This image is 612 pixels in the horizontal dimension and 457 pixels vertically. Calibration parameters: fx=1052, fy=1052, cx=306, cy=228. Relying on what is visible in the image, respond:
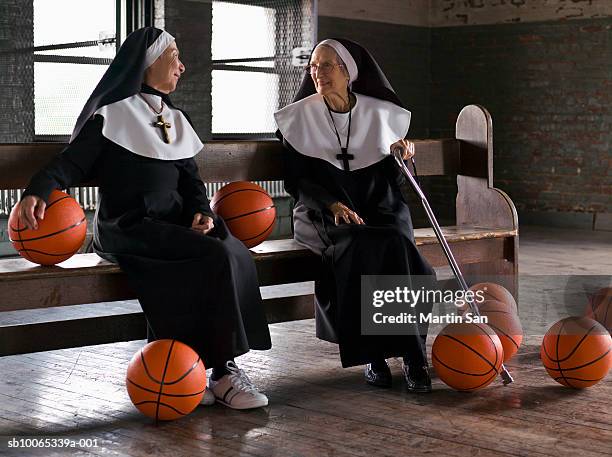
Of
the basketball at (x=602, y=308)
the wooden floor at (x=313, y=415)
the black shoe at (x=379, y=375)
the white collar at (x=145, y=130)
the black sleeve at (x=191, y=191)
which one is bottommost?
the wooden floor at (x=313, y=415)

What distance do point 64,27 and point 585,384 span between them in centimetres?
575

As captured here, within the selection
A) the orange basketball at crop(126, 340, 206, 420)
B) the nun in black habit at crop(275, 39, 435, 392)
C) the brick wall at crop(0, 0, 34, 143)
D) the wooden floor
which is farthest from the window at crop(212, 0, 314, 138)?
the orange basketball at crop(126, 340, 206, 420)

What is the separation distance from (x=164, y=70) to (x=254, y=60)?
19.2ft

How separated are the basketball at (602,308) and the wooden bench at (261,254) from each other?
421mm

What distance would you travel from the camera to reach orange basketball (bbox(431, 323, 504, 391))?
3.91 m

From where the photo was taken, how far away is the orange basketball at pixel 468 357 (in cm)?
391

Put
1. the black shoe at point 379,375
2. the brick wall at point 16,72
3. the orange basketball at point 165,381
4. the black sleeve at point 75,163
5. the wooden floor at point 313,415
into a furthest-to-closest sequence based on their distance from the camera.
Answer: the brick wall at point 16,72 → the black shoe at point 379,375 → the black sleeve at point 75,163 → the orange basketball at point 165,381 → the wooden floor at point 313,415

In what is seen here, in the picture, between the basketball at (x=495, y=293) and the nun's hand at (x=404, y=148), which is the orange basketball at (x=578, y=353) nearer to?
the basketball at (x=495, y=293)

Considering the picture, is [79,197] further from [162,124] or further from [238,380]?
[238,380]

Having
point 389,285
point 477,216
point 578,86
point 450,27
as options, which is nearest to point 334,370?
point 389,285

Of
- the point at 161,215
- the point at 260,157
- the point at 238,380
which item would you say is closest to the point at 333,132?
the point at 260,157

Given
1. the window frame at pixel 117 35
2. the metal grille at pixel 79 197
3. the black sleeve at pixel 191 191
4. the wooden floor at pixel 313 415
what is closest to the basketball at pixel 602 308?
the wooden floor at pixel 313 415

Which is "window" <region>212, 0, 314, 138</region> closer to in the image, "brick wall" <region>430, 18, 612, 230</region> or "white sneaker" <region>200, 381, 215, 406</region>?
"brick wall" <region>430, 18, 612, 230</region>

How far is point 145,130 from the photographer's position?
4109 millimetres
